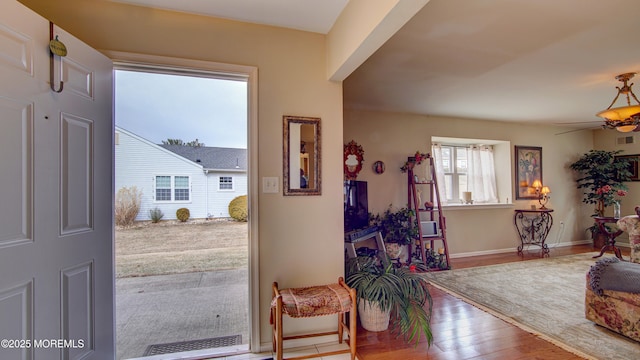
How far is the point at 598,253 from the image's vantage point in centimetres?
475

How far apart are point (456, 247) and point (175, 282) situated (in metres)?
4.20

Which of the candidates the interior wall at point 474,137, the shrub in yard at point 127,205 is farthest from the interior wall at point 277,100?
the interior wall at point 474,137

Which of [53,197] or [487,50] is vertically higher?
[487,50]

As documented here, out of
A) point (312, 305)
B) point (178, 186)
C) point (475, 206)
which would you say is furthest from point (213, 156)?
point (475, 206)

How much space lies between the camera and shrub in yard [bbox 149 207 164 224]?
2152mm

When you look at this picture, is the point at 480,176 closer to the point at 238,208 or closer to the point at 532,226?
the point at 532,226

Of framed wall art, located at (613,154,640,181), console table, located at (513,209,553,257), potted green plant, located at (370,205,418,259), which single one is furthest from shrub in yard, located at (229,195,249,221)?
framed wall art, located at (613,154,640,181)

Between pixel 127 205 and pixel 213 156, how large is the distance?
2.28ft

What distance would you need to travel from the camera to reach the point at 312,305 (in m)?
1.69

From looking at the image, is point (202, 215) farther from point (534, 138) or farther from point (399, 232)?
point (534, 138)

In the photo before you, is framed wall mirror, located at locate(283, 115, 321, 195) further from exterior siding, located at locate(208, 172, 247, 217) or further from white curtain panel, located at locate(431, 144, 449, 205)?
white curtain panel, located at locate(431, 144, 449, 205)

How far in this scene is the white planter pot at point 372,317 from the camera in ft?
7.26

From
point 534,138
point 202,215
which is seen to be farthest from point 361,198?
point 534,138

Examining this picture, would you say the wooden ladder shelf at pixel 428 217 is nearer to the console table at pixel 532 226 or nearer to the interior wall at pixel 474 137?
the interior wall at pixel 474 137
